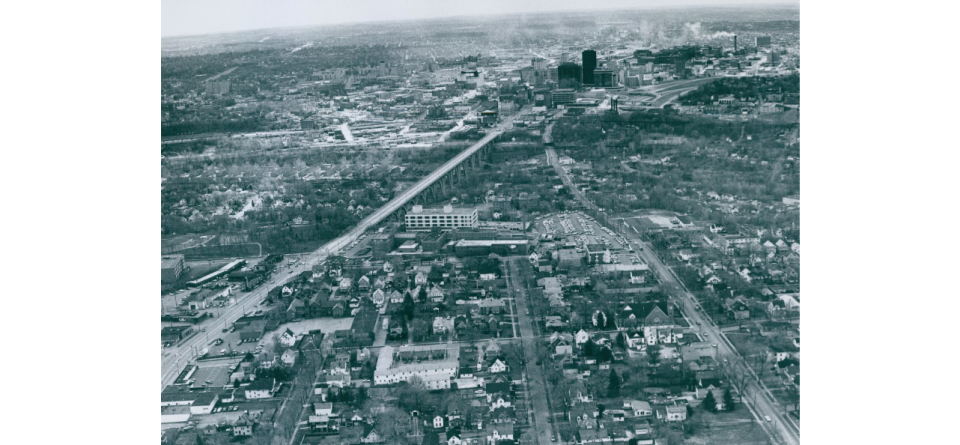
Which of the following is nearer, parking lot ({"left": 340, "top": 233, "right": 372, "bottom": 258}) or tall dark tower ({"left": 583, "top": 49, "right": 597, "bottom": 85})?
parking lot ({"left": 340, "top": 233, "right": 372, "bottom": 258})

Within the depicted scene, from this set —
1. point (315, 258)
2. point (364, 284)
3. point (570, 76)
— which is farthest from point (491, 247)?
point (570, 76)

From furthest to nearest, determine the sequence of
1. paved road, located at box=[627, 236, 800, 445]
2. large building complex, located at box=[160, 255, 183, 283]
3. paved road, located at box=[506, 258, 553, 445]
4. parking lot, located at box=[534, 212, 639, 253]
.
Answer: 1. parking lot, located at box=[534, 212, 639, 253]
2. large building complex, located at box=[160, 255, 183, 283]
3. paved road, located at box=[506, 258, 553, 445]
4. paved road, located at box=[627, 236, 800, 445]

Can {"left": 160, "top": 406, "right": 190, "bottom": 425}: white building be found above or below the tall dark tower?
below

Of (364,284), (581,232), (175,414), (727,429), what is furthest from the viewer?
(581,232)

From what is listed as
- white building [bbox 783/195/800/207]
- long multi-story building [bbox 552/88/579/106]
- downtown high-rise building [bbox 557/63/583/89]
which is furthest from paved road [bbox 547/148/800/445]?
white building [bbox 783/195/800/207]

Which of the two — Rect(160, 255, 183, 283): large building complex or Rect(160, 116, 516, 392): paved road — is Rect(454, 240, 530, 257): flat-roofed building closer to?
Rect(160, 116, 516, 392): paved road

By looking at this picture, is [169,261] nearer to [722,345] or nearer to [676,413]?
[676,413]

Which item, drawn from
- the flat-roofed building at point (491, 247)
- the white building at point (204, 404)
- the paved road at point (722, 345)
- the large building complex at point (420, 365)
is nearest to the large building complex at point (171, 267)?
the white building at point (204, 404)

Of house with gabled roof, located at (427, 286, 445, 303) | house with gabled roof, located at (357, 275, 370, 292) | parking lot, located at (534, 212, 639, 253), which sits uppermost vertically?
parking lot, located at (534, 212, 639, 253)
